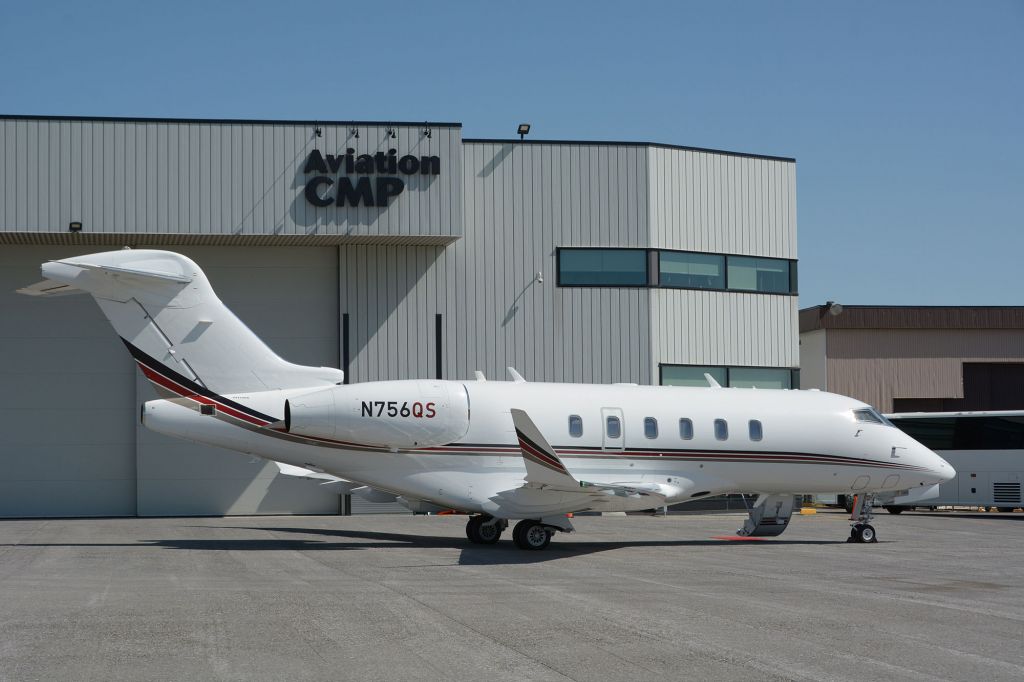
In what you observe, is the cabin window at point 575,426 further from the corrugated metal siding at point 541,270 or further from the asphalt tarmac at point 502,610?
the corrugated metal siding at point 541,270

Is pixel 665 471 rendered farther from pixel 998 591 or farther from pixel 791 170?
pixel 791 170

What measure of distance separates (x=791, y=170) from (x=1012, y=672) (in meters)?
28.8

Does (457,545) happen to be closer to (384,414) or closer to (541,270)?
(384,414)

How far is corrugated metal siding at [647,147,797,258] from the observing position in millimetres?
33938

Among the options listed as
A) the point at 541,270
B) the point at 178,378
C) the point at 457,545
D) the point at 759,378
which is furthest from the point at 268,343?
the point at 759,378

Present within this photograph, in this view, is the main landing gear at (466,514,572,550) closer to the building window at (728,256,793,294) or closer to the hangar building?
the hangar building

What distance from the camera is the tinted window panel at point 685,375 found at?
111 ft

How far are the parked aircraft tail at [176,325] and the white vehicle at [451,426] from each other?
0.08 feet

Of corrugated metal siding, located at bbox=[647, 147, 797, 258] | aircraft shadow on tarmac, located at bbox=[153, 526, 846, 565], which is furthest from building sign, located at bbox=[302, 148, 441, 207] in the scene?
aircraft shadow on tarmac, located at bbox=[153, 526, 846, 565]

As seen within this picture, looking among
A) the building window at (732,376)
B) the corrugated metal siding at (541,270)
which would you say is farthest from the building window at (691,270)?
the building window at (732,376)

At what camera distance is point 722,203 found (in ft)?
114

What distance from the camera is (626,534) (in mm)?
25469

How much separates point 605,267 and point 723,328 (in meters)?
4.28

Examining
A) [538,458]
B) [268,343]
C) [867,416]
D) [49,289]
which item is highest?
[49,289]
